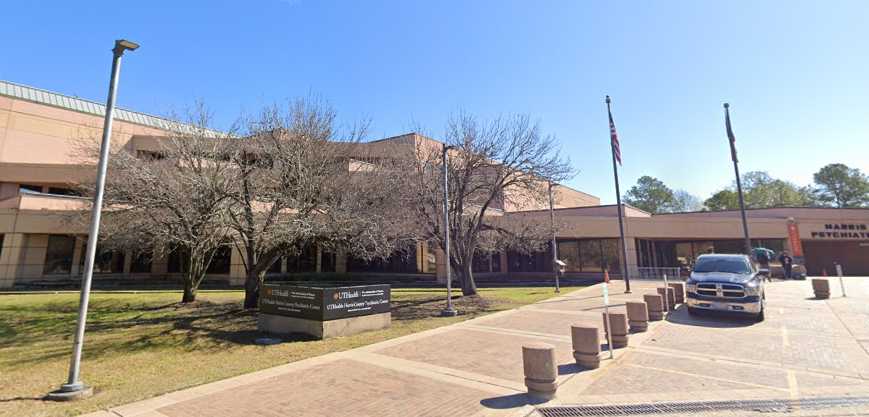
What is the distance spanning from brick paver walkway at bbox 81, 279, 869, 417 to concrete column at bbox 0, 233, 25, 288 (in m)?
30.1

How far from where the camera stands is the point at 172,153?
14508 mm

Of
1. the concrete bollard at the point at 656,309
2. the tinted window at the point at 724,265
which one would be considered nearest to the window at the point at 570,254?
the tinted window at the point at 724,265

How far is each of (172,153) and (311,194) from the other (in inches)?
206

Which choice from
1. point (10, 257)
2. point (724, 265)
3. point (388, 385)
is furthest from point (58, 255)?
point (724, 265)

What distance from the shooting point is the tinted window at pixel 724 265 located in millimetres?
13812

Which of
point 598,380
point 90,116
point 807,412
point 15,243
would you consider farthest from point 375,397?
point 90,116

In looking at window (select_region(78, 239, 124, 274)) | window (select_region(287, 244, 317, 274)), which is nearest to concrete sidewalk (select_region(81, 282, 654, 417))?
window (select_region(287, 244, 317, 274))

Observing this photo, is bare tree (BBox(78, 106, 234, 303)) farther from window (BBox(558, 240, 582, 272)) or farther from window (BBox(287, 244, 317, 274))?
window (BBox(558, 240, 582, 272))

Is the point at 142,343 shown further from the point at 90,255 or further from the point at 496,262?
the point at 496,262

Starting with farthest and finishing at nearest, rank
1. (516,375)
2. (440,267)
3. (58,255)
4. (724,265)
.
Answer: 1. (440,267)
2. (58,255)
3. (724,265)
4. (516,375)

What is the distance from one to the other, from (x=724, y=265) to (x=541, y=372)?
11.5 meters

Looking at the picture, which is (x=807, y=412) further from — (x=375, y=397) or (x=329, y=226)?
(x=329, y=226)

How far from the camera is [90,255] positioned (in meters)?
7.39

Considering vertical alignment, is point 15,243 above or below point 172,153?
below
